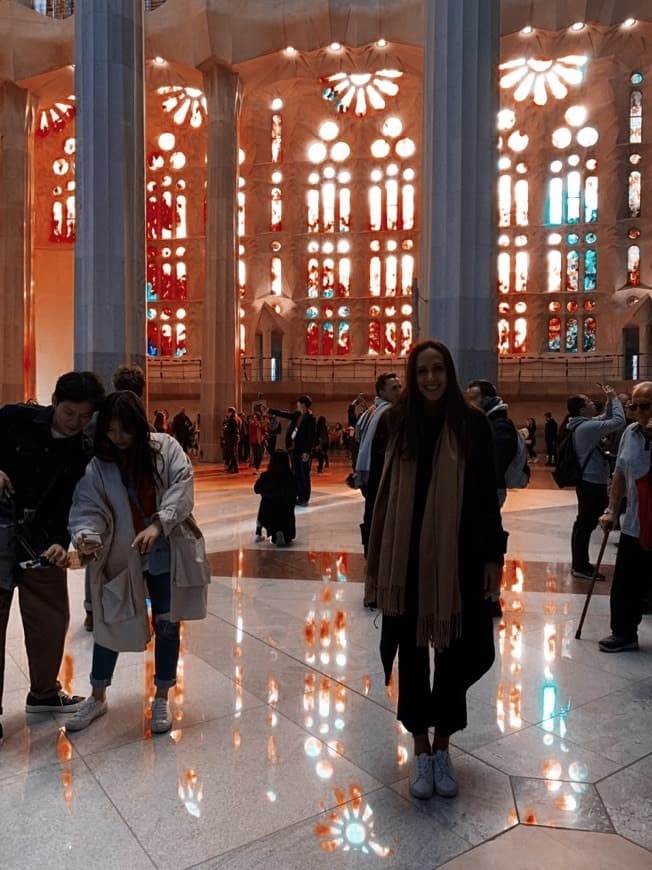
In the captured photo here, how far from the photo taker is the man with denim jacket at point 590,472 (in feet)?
20.8

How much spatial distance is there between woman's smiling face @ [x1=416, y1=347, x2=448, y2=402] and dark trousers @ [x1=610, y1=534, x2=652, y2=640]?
2.40 meters

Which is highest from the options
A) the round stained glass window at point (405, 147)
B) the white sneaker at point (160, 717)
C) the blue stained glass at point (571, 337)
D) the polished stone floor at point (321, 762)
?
the round stained glass window at point (405, 147)

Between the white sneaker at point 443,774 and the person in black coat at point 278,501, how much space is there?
513 centimetres

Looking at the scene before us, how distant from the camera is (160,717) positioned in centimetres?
338

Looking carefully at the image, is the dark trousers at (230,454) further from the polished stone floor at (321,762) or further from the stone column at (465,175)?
the polished stone floor at (321,762)

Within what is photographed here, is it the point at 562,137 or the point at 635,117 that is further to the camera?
the point at 562,137

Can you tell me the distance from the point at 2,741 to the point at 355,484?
11.9 ft

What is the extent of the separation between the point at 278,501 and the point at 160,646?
4.45 meters

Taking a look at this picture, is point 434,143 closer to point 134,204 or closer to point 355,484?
point 134,204

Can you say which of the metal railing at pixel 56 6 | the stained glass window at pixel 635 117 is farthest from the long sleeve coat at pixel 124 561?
the stained glass window at pixel 635 117

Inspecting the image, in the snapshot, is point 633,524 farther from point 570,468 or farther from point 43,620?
point 43,620

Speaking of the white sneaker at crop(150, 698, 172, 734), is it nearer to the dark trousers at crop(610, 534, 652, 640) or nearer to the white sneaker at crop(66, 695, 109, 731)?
the white sneaker at crop(66, 695, 109, 731)

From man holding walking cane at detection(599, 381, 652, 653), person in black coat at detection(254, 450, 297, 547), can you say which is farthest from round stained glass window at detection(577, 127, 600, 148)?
man holding walking cane at detection(599, 381, 652, 653)

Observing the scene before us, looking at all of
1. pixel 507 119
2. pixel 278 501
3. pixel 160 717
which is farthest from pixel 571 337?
pixel 160 717
